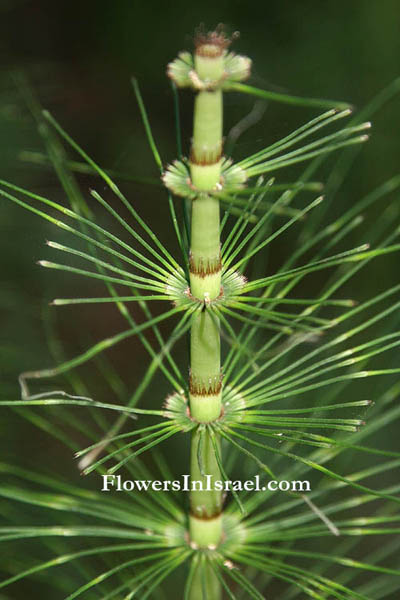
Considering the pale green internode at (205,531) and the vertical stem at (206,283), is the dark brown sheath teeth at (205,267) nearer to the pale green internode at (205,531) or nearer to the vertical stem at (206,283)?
the vertical stem at (206,283)

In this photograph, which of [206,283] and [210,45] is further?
[206,283]

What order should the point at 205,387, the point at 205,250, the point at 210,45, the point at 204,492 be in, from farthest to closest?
the point at 204,492 → the point at 205,387 → the point at 205,250 → the point at 210,45

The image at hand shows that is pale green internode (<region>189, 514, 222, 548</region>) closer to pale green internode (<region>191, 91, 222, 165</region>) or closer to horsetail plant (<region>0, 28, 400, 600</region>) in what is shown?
horsetail plant (<region>0, 28, 400, 600</region>)

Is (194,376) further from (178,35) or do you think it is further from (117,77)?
(117,77)

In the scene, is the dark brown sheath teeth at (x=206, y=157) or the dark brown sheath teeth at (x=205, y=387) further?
the dark brown sheath teeth at (x=205, y=387)

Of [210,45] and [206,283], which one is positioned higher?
[210,45]

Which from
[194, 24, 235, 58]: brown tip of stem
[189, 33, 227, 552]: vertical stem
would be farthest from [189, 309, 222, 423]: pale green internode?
[194, 24, 235, 58]: brown tip of stem

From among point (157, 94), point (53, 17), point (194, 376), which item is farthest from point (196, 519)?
point (53, 17)

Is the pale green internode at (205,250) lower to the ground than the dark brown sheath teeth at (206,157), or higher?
lower

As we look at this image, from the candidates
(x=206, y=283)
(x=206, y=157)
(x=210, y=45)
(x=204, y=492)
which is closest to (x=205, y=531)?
(x=204, y=492)

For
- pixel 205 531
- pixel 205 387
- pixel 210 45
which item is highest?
pixel 210 45

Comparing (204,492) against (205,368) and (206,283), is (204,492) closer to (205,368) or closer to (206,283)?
(205,368)

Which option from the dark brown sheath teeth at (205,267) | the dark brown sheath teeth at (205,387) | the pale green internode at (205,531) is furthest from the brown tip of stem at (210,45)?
the pale green internode at (205,531)
